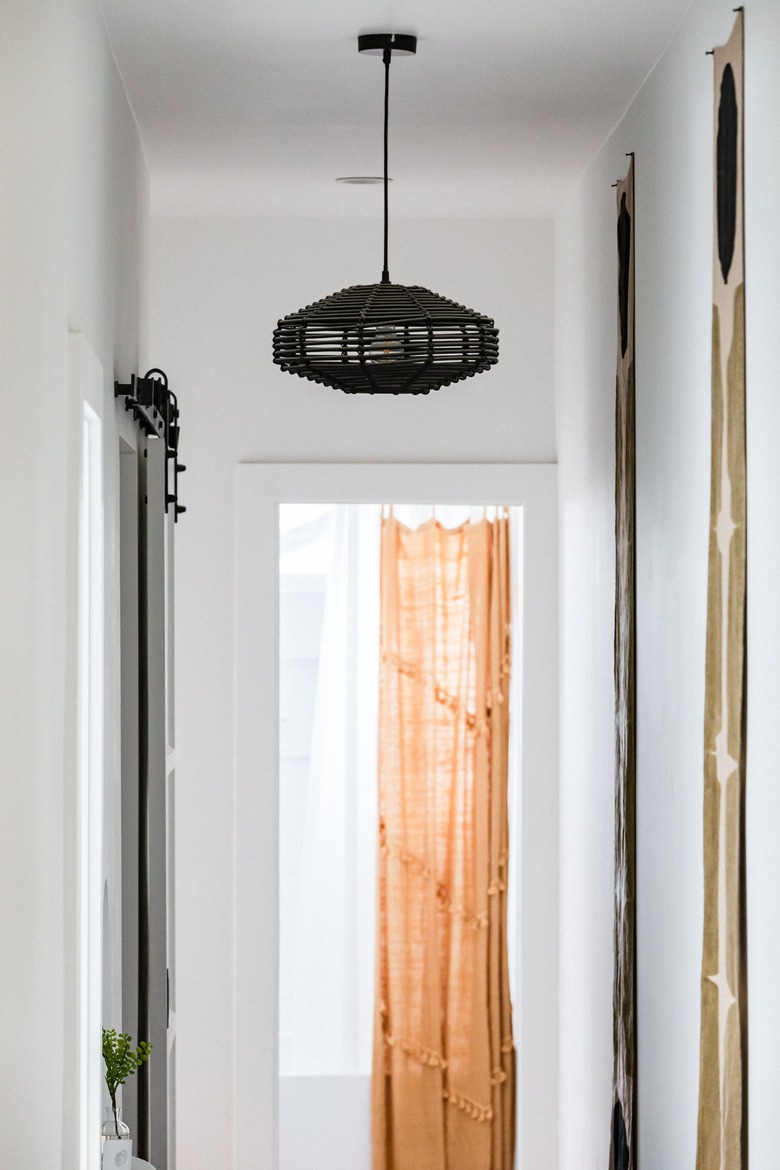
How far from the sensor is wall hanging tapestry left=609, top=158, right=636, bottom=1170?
9.11ft

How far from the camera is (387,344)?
2.47 meters

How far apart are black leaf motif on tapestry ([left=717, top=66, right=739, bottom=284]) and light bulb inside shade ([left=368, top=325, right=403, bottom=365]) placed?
23.9 inches

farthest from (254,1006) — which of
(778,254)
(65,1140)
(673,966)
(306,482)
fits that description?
Result: (778,254)

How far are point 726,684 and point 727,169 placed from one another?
0.76 meters

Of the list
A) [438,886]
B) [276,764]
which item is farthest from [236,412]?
[438,886]

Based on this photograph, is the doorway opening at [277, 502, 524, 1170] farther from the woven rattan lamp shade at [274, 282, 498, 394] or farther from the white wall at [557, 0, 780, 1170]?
the woven rattan lamp shade at [274, 282, 498, 394]

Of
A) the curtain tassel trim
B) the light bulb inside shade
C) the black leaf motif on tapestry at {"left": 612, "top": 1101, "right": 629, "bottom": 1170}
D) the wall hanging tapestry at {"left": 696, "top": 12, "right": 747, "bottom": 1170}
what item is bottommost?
the black leaf motif on tapestry at {"left": 612, "top": 1101, "right": 629, "bottom": 1170}

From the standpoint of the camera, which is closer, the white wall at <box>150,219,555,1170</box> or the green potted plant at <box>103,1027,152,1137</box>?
the green potted plant at <box>103,1027,152,1137</box>

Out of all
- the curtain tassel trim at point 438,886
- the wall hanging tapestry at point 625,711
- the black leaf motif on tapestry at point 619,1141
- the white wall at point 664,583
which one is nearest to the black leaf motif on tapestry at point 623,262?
the wall hanging tapestry at point 625,711

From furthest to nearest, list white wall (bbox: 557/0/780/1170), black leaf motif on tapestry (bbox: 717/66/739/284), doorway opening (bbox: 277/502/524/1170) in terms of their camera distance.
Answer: doorway opening (bbox: 277/502/524/1170), black leaf motif on tapestry (bbox: 717/66/739/284), white wall (bbox: 557/0/780/1170)

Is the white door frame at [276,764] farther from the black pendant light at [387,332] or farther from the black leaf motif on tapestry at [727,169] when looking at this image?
the black leaf motif on tapestry at [727,169]

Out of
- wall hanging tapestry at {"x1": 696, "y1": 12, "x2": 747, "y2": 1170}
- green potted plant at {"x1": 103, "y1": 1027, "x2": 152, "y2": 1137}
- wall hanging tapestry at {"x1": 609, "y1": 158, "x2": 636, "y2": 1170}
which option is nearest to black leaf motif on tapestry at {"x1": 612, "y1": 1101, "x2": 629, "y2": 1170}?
wall hanging tapestry at {"x1": 609, "y1": 158, "x2": 636, "y2": 1170}

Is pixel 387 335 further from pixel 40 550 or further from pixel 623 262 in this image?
pixel 40 550

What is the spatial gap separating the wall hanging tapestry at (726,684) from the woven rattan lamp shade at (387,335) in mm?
513
